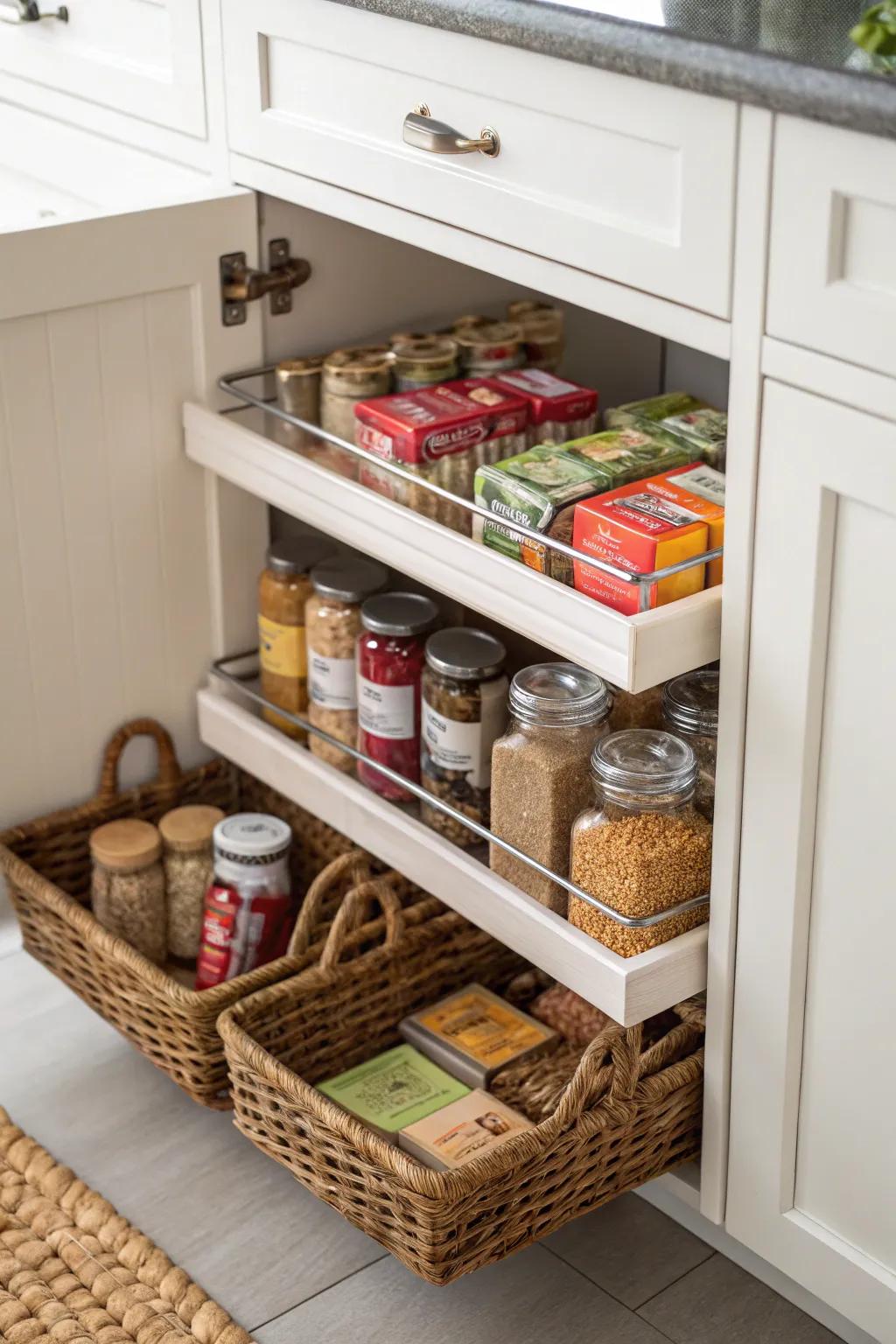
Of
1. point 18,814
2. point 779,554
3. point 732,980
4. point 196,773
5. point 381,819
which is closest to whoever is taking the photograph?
point 779,554

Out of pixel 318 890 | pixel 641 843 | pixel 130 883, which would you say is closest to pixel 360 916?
pixel 318 890

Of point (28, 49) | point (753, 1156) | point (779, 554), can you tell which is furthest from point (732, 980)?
point (28, 49)

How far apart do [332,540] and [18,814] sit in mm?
445

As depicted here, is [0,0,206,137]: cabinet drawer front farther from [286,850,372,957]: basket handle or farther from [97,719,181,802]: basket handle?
[286,850,372,957]: basket handle

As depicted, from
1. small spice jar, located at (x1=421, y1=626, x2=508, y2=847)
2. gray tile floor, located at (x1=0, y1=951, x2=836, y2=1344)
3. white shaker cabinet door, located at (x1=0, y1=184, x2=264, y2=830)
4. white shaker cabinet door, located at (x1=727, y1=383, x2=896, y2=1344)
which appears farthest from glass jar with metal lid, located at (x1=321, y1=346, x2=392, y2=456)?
gray tile floor, located at (x1=0, y1=951, x2=836, y2=1344)

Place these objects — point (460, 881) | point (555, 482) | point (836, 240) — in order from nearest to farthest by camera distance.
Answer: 1. point (836, 240)
2. point (555, 482)
3. point (460, 881)

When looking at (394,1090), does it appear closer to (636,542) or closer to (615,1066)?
(615,1066)

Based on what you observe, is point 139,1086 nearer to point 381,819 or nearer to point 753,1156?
point 381,819

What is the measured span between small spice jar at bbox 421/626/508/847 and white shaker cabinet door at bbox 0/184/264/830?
0.34 m

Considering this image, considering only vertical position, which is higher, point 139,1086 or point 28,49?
point 28,49

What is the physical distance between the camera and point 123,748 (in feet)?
5.96

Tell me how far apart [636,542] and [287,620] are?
59 centimetres

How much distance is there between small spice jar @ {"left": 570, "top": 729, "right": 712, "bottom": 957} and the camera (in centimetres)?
134

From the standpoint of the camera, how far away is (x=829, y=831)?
1.22m
